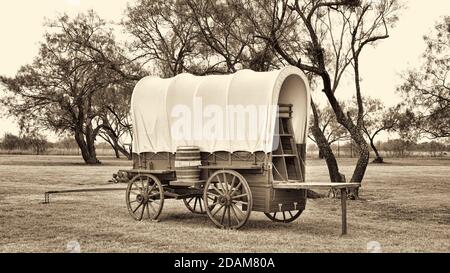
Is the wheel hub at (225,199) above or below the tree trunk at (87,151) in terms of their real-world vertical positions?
below

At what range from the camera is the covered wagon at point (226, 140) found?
35.9 feet

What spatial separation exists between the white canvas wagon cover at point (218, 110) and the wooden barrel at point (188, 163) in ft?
0.96

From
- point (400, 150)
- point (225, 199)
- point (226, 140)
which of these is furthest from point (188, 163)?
point (400, 150)

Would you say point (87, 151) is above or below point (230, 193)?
above

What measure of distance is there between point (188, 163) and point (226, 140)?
96cm

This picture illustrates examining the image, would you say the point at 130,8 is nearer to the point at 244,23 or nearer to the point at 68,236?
the point at 244,23

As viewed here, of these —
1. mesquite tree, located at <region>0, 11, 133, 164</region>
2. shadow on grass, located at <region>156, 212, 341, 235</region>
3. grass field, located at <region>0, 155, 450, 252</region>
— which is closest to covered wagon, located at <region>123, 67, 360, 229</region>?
shadow on grass, located at <region>156, 212, 341, 235</region>

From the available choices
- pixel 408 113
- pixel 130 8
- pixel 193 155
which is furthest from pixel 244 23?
pixel 408 113

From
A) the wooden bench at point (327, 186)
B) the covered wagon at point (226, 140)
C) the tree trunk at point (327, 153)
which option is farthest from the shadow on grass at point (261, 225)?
the tree trunk at point (327, 153)

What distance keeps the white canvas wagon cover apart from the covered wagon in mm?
20

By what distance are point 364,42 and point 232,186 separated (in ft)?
35.2

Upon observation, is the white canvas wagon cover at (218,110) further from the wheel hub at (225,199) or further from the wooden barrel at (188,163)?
the wheel hub at (225,199)

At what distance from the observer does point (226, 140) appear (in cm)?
1151

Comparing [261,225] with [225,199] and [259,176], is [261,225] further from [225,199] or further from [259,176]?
[259,176]
